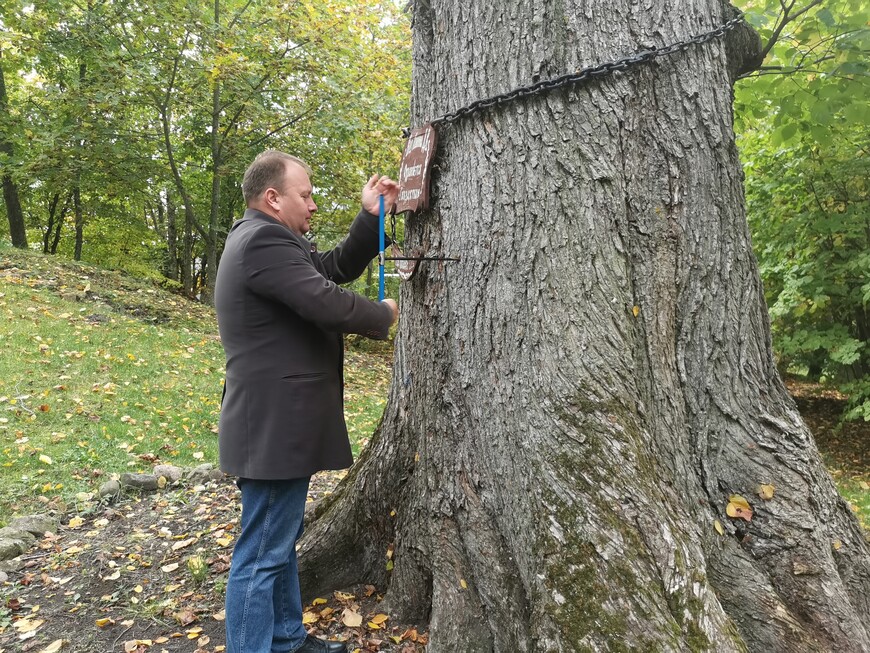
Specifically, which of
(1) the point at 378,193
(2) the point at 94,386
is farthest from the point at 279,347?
(2) the point at 94,386

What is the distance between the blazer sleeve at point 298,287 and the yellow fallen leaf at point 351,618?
143 centimetres

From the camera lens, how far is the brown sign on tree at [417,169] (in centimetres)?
235

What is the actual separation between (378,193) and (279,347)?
85 centimetres

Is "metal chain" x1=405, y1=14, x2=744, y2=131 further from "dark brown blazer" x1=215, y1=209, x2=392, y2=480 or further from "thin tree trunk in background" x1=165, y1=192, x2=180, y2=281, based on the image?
"thin tree trunk in background" x1=165, y1=192, x2=180, y2=281

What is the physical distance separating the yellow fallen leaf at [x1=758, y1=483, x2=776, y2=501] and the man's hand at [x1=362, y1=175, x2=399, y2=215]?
1899mm

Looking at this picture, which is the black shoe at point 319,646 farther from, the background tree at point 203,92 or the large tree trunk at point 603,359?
the background tree at point 203,92

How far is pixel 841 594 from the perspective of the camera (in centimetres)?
213

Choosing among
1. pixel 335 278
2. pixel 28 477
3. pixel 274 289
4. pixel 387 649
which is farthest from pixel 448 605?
pixel 28 477

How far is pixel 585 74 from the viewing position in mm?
2102

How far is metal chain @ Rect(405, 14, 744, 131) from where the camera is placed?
2104 mm

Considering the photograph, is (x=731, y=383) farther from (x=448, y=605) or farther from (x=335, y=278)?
(x=335, y=278)

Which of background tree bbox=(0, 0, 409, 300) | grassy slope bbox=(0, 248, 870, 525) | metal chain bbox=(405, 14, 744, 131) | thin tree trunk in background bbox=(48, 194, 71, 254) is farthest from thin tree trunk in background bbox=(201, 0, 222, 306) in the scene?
metal chain bbox=(405, 14, 744, 131)

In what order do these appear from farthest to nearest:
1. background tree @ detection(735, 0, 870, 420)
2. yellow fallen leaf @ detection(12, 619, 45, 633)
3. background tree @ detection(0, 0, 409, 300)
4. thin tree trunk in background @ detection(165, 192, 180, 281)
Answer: thin tree trunk in background @ detection(165, 192, 180, 281) → background tree @ detection(0, 0, 409, 300) → background tree @ detection(735, 0, 870, 420) → yellow fallen leaf @ detection(12, 619, 45, 633)

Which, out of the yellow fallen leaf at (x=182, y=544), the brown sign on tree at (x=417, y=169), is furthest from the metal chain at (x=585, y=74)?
the yellow fallen leaf at (x=182, y=544)
